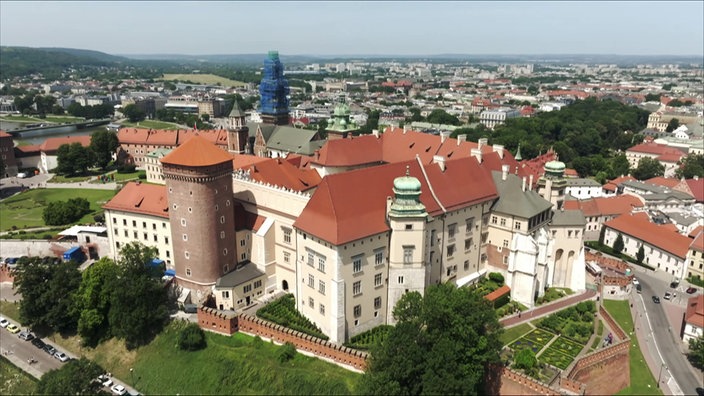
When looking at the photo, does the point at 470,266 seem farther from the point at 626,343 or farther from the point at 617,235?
the point at 617,235

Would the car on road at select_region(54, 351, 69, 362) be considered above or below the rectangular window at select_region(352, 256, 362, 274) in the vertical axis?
below

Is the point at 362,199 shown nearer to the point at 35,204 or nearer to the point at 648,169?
the point at 35,204

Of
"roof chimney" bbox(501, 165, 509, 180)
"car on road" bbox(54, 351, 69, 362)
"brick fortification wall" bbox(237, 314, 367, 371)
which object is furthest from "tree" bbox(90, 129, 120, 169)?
"roof chimney" bbox(501, 165, 509, 180)

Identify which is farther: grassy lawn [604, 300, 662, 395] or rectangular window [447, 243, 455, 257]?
rectangular window [447, 243, 455, 257]

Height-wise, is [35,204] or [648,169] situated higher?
[648,169]

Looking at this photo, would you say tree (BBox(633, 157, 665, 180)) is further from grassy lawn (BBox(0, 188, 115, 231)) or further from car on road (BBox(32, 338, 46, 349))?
car on road (BBox(32, 338, 46, 349))

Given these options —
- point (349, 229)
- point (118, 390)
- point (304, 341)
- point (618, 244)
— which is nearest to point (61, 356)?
point (118, 390)
